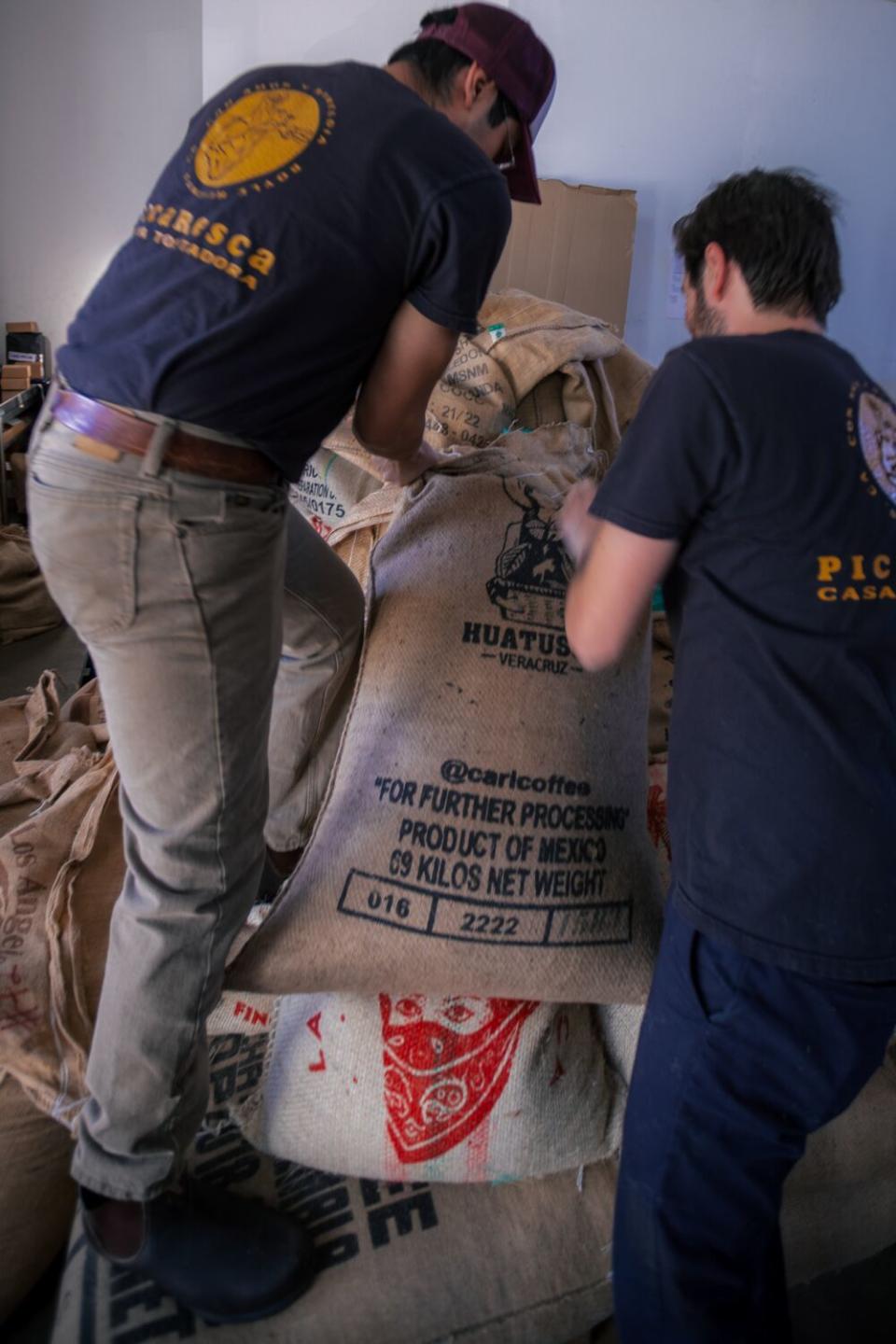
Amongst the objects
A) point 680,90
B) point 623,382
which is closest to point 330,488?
point 623,382

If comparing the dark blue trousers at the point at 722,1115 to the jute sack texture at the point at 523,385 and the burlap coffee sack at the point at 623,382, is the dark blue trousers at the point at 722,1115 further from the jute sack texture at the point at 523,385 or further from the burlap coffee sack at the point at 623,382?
the burlap coffee sack at the point at 623,382

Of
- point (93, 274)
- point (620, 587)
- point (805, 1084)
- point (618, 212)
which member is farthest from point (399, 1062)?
point (93, 274)

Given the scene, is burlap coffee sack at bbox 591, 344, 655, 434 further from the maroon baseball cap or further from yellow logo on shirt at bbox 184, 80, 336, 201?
yellow logo on shirt at bbox 184, 80, 336, 201

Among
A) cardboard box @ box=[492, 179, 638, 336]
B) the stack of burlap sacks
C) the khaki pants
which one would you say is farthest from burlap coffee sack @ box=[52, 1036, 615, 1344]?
cardboard box @ box=[492, 179, 638, 336]

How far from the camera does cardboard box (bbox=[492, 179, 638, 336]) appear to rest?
8.11 ft

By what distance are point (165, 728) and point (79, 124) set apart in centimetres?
380

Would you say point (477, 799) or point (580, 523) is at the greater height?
point (580, 523)

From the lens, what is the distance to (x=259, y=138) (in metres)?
0.77

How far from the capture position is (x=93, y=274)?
149 inches

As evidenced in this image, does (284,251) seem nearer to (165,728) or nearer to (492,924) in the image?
(165,728)

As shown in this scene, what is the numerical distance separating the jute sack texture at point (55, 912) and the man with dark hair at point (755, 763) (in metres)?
0.65

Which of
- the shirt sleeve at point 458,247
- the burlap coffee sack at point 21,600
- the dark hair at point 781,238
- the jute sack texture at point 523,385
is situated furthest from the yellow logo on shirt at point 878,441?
the burlap coffee sack at point 21,600

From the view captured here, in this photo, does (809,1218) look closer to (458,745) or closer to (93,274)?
(458,745)

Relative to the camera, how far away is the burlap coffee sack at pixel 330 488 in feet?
5.11
